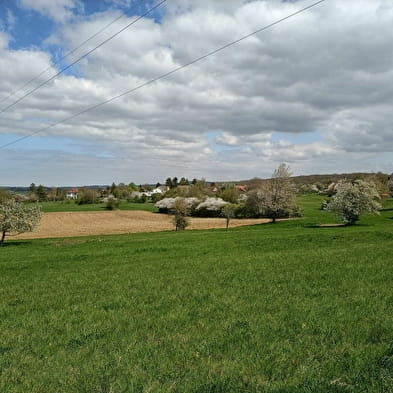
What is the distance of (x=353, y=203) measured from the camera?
39312 millimetres

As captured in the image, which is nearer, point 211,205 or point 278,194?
point 278,194

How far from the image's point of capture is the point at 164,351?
21.5 ft

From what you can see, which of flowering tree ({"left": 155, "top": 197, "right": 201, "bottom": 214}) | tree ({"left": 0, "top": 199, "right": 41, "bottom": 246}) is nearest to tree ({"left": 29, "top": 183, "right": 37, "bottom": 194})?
flowering tree ({"left": 155, "top": 197, "right": 201, "bottom": 214})

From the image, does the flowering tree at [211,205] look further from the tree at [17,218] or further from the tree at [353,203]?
the tree at [17,218]

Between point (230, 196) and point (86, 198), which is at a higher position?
point (230, 196)

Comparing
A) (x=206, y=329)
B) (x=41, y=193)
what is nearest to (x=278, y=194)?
(x=206, y=329)

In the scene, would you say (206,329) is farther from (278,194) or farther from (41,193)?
(41,193)

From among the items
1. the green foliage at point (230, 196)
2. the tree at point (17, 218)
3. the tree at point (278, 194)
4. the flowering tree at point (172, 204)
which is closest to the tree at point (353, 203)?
the tree at point (278, 194)

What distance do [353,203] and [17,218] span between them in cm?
3747

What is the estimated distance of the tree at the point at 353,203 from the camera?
38.9 m

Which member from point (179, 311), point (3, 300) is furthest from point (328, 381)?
point (3, 300)

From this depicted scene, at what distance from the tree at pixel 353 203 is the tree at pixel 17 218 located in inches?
1326

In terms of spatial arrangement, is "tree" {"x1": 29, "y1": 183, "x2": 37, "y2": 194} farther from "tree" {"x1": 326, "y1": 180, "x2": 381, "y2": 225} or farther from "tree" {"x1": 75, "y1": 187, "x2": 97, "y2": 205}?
"tree" {"x1": 326, "y1": 180, "x2": 381, "y2": 225}

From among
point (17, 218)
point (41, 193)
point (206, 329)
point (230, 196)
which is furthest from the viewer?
point (41, 193)
